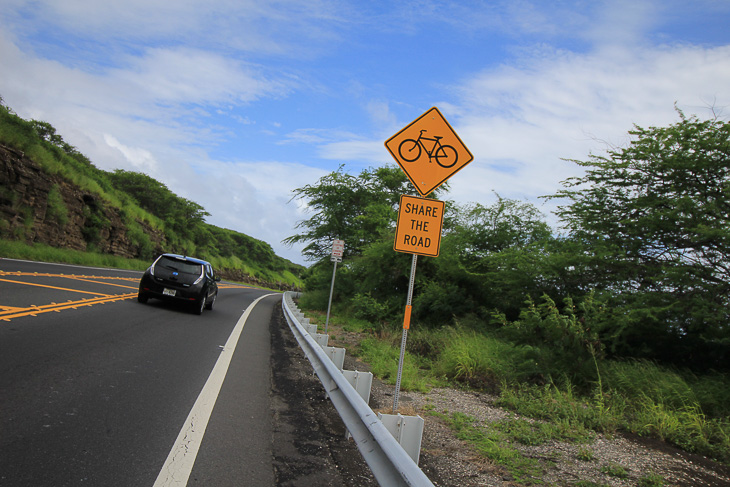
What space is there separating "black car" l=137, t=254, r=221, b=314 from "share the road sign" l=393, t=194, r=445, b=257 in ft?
32.3

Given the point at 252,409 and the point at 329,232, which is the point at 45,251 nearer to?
the point at 329,232

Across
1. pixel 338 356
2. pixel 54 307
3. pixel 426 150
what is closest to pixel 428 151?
pixel 426 150

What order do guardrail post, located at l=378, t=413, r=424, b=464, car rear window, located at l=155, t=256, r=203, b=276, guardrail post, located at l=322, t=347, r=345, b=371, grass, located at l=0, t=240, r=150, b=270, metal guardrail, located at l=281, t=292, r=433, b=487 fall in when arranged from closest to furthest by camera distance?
1. metal guardrail, located at l=281, t=292, r=433, b=487
2. guardrail post, located at l=378, t=413, r=424, b=464
3. guardrail post, located at l=322, t=347, r=345, b=371
4. car rear window, located at l=155, t=256, r=203, b=276
5. grass, located at l=0, t=240, r=150, b=270

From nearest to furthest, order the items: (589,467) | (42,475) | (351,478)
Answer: (42,475) → (351,478) → (589,467)

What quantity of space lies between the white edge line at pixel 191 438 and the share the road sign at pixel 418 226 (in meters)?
2.83

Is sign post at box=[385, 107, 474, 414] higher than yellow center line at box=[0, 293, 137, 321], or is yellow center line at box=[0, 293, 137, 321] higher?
sign post at box=[385, 107, 474, 414]

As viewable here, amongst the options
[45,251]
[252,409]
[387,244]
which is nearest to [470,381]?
[252,409]

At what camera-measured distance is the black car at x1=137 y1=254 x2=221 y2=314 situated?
13.9 m

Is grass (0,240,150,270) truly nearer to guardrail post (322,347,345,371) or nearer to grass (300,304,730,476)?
grass (300,304,730,476)

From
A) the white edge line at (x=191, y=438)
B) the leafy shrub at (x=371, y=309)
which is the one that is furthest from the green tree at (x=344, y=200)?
the white edge line at (x=191, y=438)

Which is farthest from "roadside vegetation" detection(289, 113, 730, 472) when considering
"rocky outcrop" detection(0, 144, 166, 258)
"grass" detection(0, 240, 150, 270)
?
"rocky outcrop" detection(0, 144, 166, 258)

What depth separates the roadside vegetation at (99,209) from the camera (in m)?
24.3

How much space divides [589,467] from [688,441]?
1.86 metres

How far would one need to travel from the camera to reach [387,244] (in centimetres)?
1669
